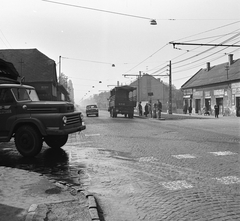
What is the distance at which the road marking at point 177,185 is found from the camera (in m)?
4.92

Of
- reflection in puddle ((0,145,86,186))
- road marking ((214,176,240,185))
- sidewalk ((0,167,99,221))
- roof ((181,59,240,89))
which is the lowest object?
reflection in puddle ((0,145,86,186))

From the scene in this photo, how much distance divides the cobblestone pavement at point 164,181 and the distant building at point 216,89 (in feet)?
92.1

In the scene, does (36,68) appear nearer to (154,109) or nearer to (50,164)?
(154,109)

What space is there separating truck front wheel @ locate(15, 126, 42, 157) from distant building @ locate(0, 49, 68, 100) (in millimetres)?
28446

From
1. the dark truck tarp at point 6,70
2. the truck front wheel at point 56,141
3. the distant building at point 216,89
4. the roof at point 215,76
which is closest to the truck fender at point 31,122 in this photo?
the truck front wheel at point 56,141

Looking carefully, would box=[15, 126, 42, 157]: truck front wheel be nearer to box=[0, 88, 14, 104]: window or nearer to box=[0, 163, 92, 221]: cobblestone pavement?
box=[0, 88, 14, 104]: window

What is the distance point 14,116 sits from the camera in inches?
316

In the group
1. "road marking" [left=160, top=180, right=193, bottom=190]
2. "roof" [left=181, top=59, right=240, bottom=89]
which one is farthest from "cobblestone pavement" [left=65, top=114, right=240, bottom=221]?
"roof" [left=181, top=59, right=240, bottom=89]

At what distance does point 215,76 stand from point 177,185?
38936mm

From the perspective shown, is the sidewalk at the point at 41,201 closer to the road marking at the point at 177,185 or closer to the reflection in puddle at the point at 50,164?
the reflection in puddle at the point at 50,164

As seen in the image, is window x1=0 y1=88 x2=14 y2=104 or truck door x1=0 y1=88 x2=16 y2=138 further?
window x1=0 y1=88 x2=14 y2=104

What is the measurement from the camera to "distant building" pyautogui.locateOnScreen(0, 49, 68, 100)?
36.7 metres

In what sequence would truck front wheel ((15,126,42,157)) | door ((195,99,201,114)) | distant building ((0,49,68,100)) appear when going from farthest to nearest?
door ((195,99,201,114)) < distant building ((0,49,68,100)) < truck front wheel ((15,126,42,157))

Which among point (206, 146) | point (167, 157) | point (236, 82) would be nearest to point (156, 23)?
point (206, 146)
